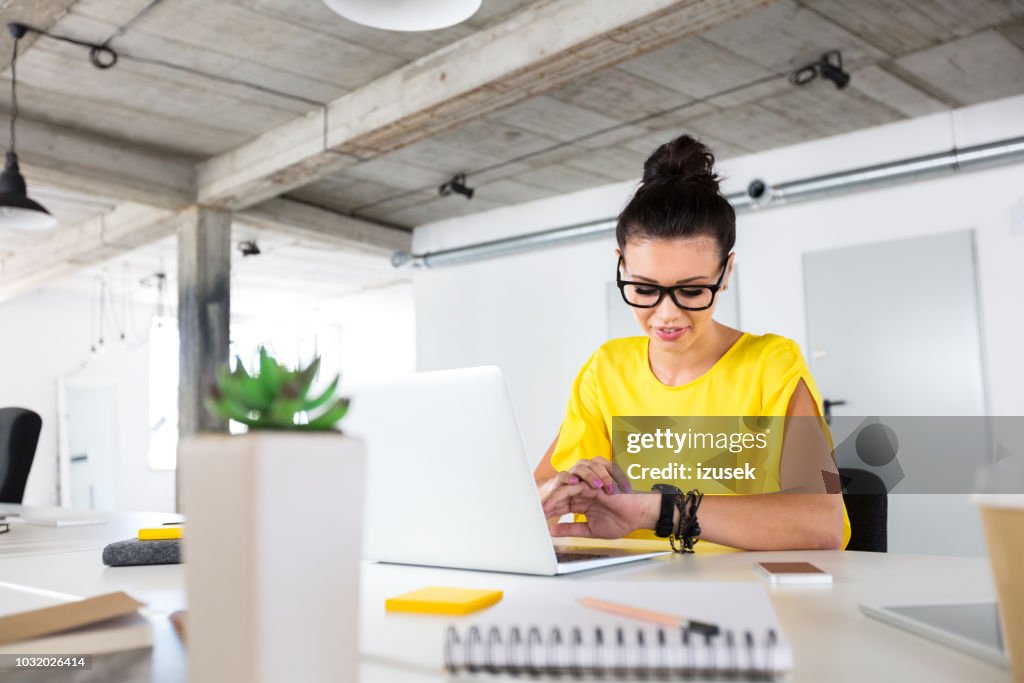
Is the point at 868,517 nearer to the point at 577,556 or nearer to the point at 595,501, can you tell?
the point at 595,501

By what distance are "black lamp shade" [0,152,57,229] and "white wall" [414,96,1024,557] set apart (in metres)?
4.06

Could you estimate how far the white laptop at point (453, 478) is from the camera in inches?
44.3

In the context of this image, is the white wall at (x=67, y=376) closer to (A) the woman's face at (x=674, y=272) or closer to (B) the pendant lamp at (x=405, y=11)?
(B) the pendant lamp at (x=405, y=11)

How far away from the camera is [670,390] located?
2.08m

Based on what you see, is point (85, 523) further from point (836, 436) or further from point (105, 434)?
point (105, 434)

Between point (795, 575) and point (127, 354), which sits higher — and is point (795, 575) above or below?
below

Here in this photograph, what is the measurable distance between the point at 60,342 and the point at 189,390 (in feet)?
19.4

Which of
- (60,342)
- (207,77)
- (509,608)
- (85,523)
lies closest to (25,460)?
(85,523)

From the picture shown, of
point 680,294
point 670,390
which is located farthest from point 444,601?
point 670,390

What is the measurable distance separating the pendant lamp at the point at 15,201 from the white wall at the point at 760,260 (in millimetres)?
4030

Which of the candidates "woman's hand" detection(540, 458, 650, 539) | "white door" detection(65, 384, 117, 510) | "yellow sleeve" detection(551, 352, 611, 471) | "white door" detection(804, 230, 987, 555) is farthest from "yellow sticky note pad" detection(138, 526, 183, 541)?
"white door" detection(65, 384, 117, 510)

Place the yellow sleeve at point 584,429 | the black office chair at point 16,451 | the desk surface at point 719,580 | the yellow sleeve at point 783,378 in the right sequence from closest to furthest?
the desk surface at point 719,580 → the yellow sleeve at point 783,378 → the yellow sleeve at point 584,429 → the black office chair at point 16,451

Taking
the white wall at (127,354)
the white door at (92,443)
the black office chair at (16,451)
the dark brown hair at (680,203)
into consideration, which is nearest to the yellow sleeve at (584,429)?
the dark brown hair at (680,203)

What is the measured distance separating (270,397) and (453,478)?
2.17 ft
